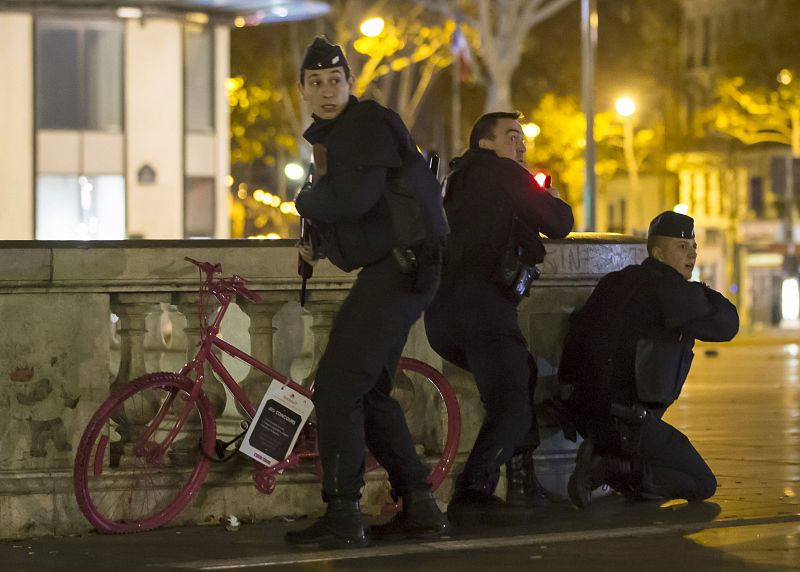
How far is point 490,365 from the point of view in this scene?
7.56 m

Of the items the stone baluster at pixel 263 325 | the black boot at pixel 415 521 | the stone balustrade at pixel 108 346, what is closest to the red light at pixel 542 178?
the stone balustrade at pixel 108 346

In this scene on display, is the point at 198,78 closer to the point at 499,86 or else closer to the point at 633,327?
the point at 499,86

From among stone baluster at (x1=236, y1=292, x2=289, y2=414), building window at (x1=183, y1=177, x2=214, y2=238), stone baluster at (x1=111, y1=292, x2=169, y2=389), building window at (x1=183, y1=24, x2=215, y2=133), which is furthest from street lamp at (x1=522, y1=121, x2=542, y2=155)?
stone baluster at (x1=111, y1=292, x2=169, y2=389)

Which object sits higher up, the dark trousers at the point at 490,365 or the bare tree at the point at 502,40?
the bare tree at the point at 502,40

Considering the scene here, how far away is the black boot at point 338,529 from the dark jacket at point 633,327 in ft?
5.07

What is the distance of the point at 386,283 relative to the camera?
679 centimetres

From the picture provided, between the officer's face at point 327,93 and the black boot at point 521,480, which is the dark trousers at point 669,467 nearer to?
the black boot at point 521,480

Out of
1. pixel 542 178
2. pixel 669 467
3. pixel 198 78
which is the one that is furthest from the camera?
pixel 198 78

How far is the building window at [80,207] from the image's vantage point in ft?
113

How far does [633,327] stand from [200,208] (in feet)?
95.0

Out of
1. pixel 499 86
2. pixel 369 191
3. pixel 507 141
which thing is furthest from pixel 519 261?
pixel 499 86

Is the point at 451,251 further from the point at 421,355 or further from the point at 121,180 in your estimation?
the point at 121,180

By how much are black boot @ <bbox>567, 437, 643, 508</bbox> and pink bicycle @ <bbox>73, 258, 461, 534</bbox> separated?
2.09 ft

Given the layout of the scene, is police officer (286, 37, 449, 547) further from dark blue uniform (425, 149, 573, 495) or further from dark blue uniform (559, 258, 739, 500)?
dark blue uniform (559, 258, 739, 500)
